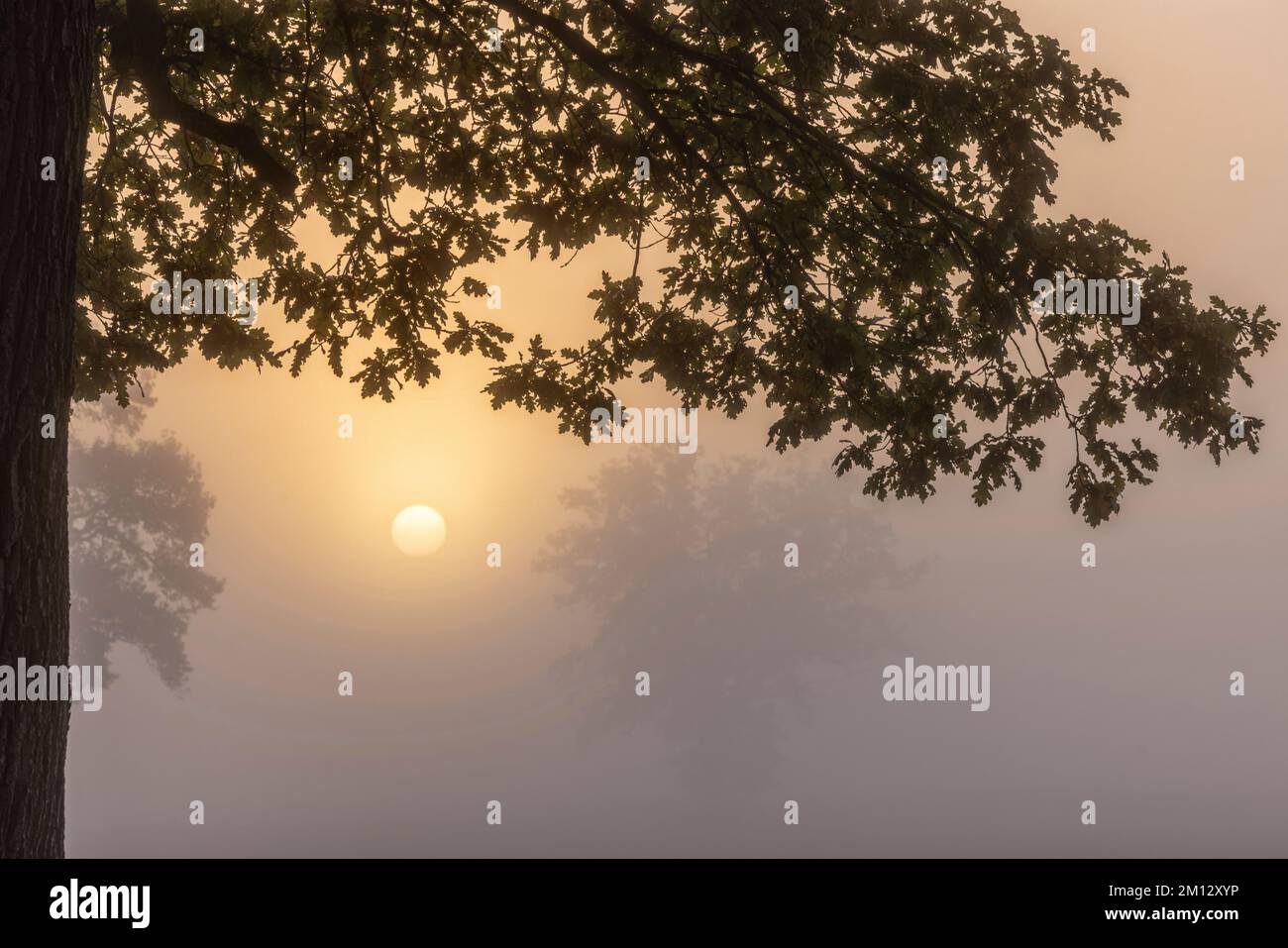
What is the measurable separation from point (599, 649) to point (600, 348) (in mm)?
34371

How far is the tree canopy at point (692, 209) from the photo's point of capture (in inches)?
301

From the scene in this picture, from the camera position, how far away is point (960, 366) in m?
9.38

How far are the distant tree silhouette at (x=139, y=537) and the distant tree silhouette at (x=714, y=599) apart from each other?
13.7 metres

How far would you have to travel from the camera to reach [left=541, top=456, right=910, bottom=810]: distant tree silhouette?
4200cm

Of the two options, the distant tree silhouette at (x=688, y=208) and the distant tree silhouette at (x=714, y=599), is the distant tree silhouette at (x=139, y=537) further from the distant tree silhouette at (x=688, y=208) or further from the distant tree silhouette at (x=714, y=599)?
the distant tree silhouette at (x=688, y=208)

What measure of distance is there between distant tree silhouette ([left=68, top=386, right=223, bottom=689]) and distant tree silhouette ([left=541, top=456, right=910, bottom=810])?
13.7 meters

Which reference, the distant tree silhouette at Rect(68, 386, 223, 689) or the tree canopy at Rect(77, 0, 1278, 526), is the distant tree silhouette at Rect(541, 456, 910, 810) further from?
the tree canopy at Rect(77, 0, 1278, 526)

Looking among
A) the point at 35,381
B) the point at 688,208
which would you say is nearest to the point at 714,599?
the point at 688,208

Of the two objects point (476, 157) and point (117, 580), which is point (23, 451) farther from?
point (117, 580)

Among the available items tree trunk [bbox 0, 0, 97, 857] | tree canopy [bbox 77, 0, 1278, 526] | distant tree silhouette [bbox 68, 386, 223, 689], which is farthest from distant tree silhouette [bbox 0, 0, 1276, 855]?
distant tree silhouette [bbox 68, 386, 223, 689]

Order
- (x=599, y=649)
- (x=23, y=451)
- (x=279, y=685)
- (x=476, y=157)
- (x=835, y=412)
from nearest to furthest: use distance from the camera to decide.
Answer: (x=23, y=451), (x=835, y=412), (x=476, y=157), (x=279, y=685), (x=599, y=649)
